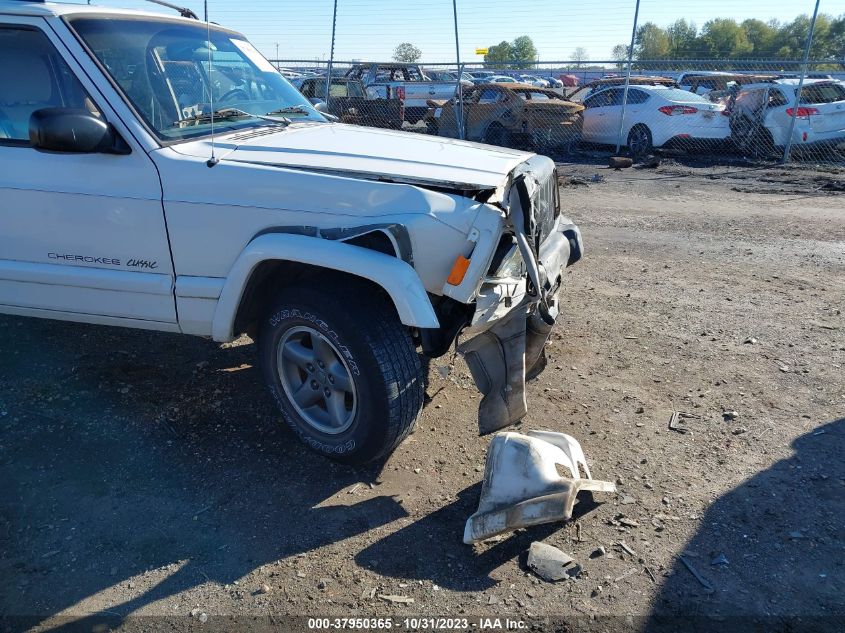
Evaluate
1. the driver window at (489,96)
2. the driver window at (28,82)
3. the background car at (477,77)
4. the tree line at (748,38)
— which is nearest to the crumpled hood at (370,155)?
the driver window at (28,82)

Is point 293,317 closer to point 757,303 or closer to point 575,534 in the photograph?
point 575,534

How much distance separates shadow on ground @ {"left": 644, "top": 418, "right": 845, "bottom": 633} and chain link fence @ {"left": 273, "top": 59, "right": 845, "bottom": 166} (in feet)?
38.3

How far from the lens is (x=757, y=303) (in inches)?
232

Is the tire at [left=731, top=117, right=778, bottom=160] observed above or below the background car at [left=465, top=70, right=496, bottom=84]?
below

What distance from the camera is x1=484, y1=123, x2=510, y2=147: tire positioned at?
619 inches

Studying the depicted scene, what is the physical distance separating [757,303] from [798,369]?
4.37ft

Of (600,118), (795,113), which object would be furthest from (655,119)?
(795,113)

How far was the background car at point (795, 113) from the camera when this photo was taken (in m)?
13.7

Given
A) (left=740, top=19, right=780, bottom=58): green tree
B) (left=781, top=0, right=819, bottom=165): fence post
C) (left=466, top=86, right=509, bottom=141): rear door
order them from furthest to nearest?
(left=740, top=19, right=780, bottom=58): green tree → (left=466, top=86, right=509, bottom=141): rear door → (left=781, top=0, right=819, bottom=165): fence post

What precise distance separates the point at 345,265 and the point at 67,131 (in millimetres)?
1489

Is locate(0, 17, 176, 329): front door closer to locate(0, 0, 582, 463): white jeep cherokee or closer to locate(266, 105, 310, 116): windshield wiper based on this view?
locate(0, 0, 582, 463): white jeep cherokee

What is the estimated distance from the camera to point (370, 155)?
11.5 ft

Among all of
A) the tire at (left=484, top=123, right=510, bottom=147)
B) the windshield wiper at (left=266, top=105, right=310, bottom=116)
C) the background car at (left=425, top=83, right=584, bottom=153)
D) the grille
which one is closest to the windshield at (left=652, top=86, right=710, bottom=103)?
the background car at (left=425, top=83, right=584, bottom=153)

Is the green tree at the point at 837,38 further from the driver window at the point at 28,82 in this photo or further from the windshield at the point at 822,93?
the driver window at the point at 28,82
